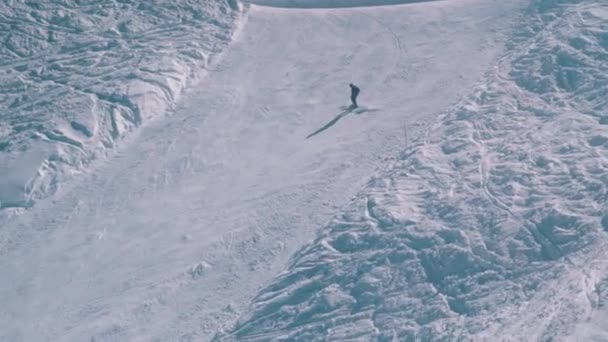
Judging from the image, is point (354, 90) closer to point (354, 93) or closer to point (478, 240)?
point (354, 93)

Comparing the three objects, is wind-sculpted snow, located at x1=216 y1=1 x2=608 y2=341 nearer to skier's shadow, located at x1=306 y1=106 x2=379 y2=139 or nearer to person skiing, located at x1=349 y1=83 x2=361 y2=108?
skier's shadow, located at x1=306 y1=106 x2=379 y2=139

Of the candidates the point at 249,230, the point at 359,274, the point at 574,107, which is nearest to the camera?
the point at 359,274

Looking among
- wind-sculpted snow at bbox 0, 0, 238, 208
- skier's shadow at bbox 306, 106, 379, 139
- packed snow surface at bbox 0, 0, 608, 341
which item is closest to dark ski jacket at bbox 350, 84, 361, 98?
skier's shadow at bbox 306, 106, 379, 139

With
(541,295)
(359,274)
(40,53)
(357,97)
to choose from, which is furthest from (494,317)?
(40,53)

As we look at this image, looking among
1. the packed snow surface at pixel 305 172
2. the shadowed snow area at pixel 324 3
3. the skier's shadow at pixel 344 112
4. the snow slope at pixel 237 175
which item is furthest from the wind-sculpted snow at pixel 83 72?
the skier's shadow at pixel 344 112

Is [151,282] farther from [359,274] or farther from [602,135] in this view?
[602,135]

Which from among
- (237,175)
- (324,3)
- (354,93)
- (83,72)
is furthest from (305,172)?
(324,3)
